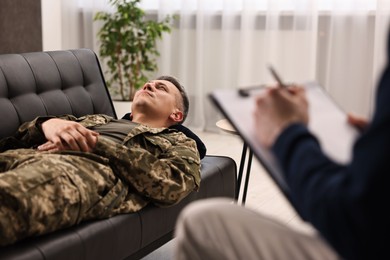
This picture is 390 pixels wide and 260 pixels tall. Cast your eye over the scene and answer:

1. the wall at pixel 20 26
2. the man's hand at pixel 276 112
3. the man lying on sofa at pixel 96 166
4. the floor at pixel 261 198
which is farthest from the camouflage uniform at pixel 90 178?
the wall at pixel 20 26

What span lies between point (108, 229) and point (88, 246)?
0.11 m

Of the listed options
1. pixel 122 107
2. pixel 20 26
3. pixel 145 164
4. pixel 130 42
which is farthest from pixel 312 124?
pixel 130 42

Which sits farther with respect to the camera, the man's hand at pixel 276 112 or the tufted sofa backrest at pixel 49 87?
the tufted sofa backrest at pixel 49 87

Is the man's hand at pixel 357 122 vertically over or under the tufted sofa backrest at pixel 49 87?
over

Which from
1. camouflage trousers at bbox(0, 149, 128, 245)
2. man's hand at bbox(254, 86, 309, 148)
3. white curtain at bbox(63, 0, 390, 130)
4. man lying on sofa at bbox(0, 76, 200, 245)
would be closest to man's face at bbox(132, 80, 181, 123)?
man lying on sofa at bbox(0, 76, 200, 245)

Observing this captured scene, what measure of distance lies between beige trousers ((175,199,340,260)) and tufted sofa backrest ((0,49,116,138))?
1.39 m

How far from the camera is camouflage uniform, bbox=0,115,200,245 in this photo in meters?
1.88

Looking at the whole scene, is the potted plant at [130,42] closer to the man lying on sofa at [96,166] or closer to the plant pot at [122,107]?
the plant pot at [122,107]

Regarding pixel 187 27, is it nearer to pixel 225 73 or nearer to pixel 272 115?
pixel 225 73

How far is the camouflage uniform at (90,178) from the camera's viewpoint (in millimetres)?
1876

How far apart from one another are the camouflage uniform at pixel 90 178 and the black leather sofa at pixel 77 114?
4 cm

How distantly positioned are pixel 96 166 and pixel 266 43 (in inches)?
120

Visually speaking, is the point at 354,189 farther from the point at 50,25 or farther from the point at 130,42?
the point at 130,42

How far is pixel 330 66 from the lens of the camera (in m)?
4.91
